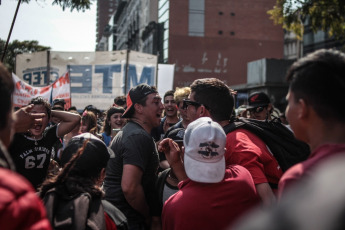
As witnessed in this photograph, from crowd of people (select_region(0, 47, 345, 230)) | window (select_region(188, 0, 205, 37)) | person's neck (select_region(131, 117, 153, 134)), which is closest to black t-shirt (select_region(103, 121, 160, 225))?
crowd of people (select_region(0, 47, 345, 230))

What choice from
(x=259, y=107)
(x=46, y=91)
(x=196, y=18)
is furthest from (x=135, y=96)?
(x=196, y=18)

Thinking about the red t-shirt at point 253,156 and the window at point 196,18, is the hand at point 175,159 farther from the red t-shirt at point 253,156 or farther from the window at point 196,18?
the window at point 196,18

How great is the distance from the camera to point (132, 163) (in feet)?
9.79

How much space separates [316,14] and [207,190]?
24.5 ft

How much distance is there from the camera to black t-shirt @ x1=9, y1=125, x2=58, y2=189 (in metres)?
3.73

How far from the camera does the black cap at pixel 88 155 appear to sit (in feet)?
7.11

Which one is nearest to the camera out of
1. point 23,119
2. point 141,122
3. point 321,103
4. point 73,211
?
point 321,103

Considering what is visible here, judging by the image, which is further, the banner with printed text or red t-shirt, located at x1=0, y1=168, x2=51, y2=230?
the banner with printed text

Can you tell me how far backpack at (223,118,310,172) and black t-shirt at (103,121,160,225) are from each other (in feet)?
2.29

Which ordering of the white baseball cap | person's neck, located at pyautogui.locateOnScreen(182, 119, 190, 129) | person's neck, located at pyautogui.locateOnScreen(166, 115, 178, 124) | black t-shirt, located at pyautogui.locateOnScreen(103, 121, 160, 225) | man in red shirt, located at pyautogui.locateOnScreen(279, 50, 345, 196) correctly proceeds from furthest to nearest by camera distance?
person's neck, located at pyautogui.locateOnScreen(166, 115, 178, 124) < person's neck, located at pyautogui.locateOnScreen(182, 119, 190, 129) < black t-shirt, located at pyautogui.locateOnScreen(103, 121, 160, 225) < the white baseball cap < man in red shirt, located at pyautogui.locateOnScreen(279, 50, 345, 196)

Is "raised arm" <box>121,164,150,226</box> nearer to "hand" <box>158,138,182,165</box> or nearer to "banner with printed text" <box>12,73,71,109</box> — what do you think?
"hand" <box>158,138,182,165</box>

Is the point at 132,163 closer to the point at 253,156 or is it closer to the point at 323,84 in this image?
the point at 253,156

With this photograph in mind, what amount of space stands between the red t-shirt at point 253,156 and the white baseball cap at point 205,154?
391 millimetres

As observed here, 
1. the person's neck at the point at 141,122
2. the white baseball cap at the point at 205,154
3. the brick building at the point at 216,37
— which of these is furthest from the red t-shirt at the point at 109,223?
the brick building at the point at 216,37
